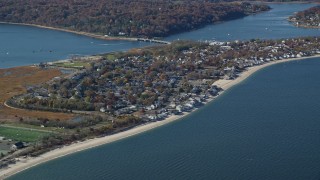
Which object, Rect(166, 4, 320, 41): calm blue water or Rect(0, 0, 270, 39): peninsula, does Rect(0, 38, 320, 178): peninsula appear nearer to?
Rect(166, 4, 320, 41): calm blue water

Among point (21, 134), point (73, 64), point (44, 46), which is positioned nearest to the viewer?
point (21, 134)

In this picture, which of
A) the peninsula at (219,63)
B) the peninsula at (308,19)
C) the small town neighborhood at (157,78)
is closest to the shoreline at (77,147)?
the peninsula at (219,63)

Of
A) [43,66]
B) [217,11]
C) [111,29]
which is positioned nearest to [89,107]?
[43,66]

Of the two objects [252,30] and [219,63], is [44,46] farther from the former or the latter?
[252,30]

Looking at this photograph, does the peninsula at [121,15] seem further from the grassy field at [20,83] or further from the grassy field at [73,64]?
the grassy field at [20,83]

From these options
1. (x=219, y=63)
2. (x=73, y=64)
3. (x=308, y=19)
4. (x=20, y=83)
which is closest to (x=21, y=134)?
(x=20, y=83)
